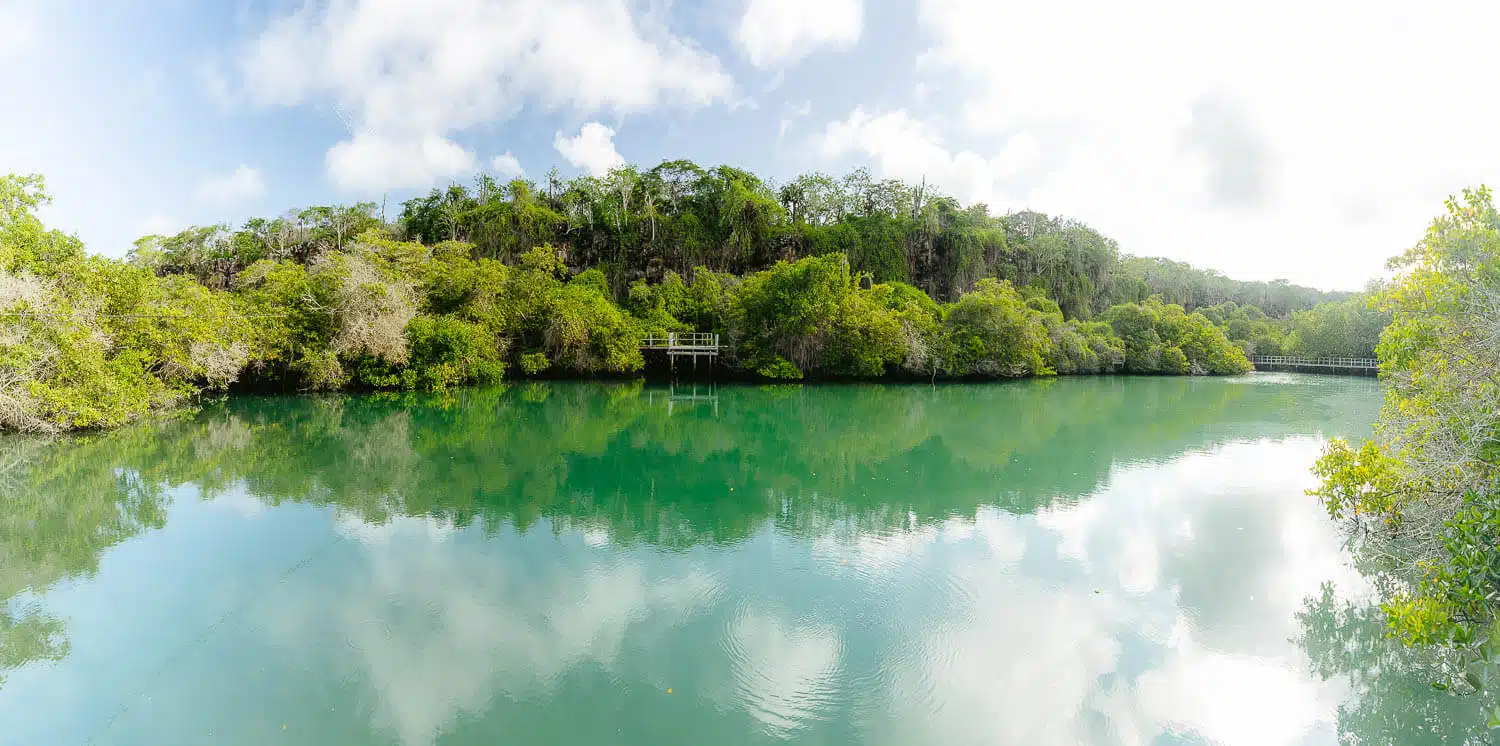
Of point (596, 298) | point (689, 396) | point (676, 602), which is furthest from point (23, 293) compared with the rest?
point (596, 298)

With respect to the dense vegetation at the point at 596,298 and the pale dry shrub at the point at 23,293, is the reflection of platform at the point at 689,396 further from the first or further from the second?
the pale dry shrub at the point at 23,293

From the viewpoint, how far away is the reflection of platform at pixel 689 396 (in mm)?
22997

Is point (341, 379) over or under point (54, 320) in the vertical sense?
under

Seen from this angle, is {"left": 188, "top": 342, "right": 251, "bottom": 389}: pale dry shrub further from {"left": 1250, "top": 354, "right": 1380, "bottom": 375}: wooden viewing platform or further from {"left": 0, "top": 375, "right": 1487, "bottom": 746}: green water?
{"left": 1250, "top": 354, "right": 1380, "bottom": 375}: wooden viewing platform

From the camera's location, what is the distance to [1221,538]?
838cm

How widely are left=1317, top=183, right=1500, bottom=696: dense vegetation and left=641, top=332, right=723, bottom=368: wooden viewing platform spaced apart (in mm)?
26278

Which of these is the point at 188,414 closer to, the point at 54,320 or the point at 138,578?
the point at 54,320

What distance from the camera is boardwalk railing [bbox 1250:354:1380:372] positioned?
145ft

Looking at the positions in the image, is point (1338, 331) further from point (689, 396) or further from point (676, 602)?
point (676, 602)

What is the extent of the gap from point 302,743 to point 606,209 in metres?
43.3

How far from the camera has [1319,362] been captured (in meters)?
47.6

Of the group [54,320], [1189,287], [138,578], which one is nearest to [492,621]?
[138,578]

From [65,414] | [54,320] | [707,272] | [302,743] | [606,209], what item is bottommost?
[302,743]

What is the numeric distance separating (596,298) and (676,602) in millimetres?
27837
